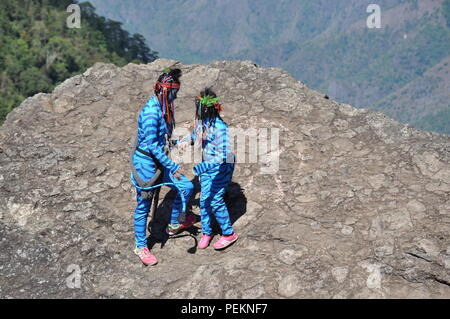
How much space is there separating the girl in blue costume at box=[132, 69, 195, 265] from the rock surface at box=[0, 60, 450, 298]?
0.45 meters

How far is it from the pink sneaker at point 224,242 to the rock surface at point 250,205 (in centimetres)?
7

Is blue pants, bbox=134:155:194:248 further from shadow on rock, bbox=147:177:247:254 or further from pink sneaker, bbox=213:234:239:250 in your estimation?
pink sneaker, bbox=213:234:239:250

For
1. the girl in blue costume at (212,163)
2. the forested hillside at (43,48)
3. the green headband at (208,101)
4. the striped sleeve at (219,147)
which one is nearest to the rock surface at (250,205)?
the girl in blue costume at (212,163)

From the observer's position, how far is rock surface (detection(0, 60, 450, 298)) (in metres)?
5.50

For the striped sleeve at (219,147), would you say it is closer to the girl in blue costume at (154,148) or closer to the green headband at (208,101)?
the green headband at (208,101)

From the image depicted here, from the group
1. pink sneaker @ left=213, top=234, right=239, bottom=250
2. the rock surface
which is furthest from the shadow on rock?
pink sneaker @ left=213, top=234, right=239, bottom=250

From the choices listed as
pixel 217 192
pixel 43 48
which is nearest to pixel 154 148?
pixel 217 192

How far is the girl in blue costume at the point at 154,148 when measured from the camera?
5.72 metres

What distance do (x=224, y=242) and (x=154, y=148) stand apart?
1.38 metres

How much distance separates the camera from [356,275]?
5.34 metres

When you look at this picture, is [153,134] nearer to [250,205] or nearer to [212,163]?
[212,163]
